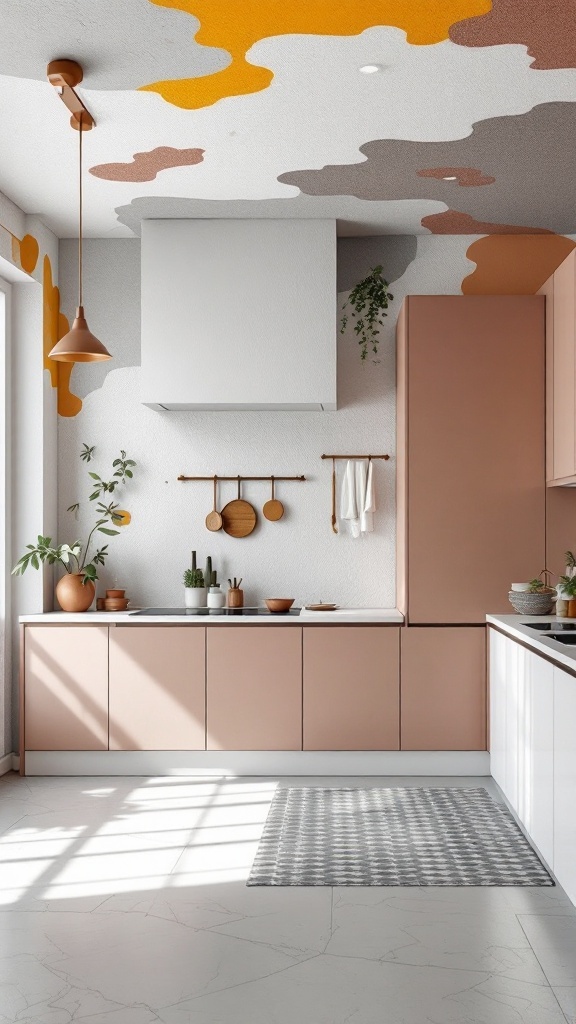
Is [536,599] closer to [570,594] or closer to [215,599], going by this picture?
[570,594]

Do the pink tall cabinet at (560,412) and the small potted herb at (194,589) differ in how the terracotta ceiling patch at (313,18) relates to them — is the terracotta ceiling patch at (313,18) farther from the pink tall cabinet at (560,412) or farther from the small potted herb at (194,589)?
the small potted herb at (194,589)

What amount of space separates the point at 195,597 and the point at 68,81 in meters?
2.65

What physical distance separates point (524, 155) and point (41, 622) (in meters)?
3.14

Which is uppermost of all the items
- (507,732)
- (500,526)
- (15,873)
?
(500,526)

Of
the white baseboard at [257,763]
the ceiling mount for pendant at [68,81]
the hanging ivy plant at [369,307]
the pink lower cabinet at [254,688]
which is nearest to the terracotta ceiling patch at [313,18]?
the ceiling mount for pendant at [68,81]

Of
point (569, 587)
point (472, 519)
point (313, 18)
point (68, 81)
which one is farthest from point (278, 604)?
point (313, 18)

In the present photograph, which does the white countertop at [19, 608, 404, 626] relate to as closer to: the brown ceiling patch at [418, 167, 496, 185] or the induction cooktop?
the induction cooktop

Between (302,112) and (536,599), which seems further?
(536,599)

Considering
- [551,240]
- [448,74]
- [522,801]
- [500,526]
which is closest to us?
[448,74]

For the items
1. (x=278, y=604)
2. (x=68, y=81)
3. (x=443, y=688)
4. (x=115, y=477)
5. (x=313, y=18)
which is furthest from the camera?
(x=115, y=477)

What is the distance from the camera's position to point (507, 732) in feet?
12.8

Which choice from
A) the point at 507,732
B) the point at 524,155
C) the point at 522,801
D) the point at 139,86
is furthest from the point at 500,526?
the point at 139,86

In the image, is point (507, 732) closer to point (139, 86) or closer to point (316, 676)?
point (316, 676)

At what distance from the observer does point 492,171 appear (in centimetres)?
407
